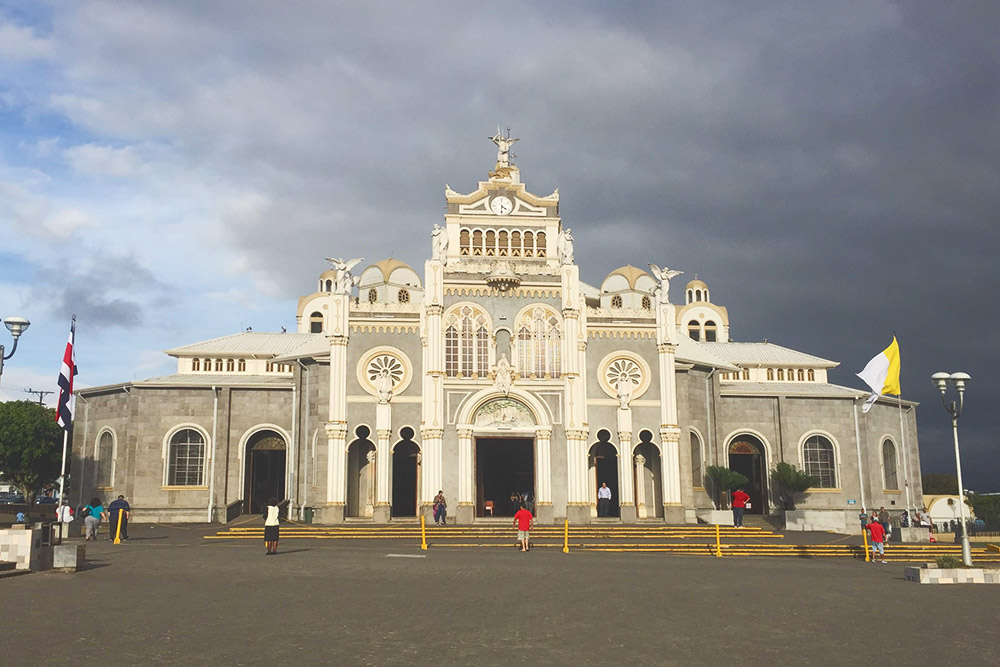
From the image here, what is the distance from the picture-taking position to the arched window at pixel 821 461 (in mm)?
48178

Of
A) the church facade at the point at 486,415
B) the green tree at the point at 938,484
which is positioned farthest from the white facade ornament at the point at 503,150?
the green tree at the point at 938,484

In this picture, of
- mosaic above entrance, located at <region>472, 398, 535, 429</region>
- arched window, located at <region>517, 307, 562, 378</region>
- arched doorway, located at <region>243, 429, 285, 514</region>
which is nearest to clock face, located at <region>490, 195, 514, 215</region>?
arched window, located at <region>517, 307, 562, 378</region>

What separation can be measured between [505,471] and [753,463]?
14.3m

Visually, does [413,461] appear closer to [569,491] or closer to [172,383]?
[569,491]

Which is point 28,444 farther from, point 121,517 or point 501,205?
point 501,205

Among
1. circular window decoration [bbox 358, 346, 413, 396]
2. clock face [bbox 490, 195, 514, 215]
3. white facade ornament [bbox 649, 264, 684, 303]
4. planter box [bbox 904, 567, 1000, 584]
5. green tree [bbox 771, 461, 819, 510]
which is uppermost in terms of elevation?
clock face [bbox 490, 195, 514, 215]

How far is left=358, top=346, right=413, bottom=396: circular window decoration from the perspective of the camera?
132ft

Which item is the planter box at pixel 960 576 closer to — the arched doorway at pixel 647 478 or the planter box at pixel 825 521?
the planter box at pixel 825 521

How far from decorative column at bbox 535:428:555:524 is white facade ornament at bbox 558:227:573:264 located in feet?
27.0

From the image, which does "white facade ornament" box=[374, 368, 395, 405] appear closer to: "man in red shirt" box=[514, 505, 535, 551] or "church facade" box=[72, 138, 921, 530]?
"church facade" box=[72, 138, 921, 530]

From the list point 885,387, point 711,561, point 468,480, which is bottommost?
point 711,561

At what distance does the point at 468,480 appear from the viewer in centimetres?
3925

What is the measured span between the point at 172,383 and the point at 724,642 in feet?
127

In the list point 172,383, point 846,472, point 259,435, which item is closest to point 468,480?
point 259,435
